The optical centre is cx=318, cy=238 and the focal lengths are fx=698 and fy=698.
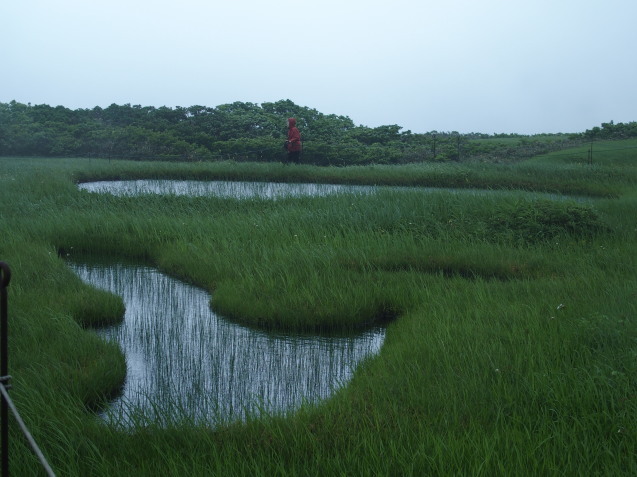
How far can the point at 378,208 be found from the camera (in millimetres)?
10133

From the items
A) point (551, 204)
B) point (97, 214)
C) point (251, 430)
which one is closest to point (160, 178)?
point (97, 214)

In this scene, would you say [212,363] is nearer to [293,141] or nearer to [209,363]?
[209,363]

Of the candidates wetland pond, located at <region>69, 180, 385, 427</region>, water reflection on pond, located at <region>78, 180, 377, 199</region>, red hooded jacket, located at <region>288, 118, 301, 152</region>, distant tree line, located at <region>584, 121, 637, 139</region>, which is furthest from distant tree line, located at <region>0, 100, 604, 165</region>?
wetland pond, located at <region>69, 180, 385, 427</region>

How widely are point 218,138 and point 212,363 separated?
24496 millimetres

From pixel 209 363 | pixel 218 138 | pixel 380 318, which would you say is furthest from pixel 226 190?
pixel 218 138

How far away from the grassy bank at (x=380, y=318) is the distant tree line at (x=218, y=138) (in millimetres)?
13320

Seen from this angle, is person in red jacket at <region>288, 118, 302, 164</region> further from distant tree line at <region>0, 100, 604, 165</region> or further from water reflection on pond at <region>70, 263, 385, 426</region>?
water reflection on pond at <region>70, 263, 385, 426</region>

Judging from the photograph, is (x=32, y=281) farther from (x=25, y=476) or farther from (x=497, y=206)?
(x=497, y=206)

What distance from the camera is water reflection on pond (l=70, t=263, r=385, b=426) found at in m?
4.27

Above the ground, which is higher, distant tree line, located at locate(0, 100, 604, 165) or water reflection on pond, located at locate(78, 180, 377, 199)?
distant tree line, located at locate(0, 100, 604, 165)

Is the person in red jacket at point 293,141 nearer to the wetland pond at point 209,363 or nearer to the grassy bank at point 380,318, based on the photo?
the grassy bank at point 380,318

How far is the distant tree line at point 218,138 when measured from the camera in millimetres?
25766

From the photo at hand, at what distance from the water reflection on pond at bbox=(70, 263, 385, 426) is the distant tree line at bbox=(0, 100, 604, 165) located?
61.5ft

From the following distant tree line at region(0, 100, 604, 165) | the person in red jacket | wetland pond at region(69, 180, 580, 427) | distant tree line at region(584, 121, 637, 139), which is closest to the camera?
wetland pond at region(69, 180, 580, 427)
